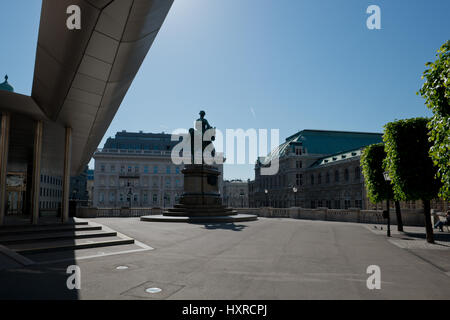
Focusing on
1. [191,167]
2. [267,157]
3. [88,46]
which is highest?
[267,157]

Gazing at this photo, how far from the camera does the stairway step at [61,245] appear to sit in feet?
29.5

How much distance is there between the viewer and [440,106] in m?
8.16

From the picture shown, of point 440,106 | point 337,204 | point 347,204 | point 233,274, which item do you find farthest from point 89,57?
point 337,204

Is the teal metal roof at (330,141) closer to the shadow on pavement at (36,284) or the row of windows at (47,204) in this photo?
the row of windows at (47,204)

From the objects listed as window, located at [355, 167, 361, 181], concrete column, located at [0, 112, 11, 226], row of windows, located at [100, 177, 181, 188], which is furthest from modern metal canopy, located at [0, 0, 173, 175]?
row of windows, located at [100, 177, 181, 188]

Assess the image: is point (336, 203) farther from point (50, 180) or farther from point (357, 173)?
point (50, 180)

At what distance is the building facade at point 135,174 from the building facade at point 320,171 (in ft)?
77.7

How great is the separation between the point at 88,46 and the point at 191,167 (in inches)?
773

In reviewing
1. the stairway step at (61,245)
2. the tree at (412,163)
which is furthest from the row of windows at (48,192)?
the tree at (412,163)

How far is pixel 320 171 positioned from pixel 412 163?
50531 mm
